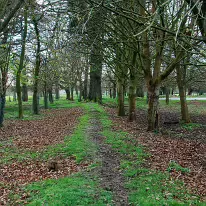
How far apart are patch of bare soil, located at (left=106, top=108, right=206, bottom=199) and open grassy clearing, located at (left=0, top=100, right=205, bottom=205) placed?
0.73 ft

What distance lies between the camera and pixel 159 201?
6.07 m

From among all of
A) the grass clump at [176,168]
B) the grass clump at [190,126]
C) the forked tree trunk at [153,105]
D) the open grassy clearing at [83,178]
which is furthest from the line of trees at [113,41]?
the open grassy clearing at [83,178]

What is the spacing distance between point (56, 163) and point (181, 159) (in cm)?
464

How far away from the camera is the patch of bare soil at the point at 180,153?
771 centimetres

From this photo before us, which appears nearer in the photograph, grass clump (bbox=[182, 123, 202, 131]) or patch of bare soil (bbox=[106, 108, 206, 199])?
patch of bare soil (bbox=[106, 108, 206, 199])

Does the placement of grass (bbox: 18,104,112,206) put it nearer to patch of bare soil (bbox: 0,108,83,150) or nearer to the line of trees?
the line of trees

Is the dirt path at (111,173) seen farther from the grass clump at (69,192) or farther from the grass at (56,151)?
the grass at (56,151)

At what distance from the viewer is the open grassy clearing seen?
625cm

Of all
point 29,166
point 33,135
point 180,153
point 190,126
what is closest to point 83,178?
point 29,166

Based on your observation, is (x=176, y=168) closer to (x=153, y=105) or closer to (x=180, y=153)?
(x=180, y=153)

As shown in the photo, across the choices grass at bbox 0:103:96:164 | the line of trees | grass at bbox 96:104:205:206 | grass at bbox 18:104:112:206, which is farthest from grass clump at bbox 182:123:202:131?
grass at bbox 18:104:112:206

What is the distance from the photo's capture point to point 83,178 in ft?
24.7

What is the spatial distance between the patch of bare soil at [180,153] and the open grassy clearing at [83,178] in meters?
0.22

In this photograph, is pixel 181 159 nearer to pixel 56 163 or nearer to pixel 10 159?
pixel 56 163
